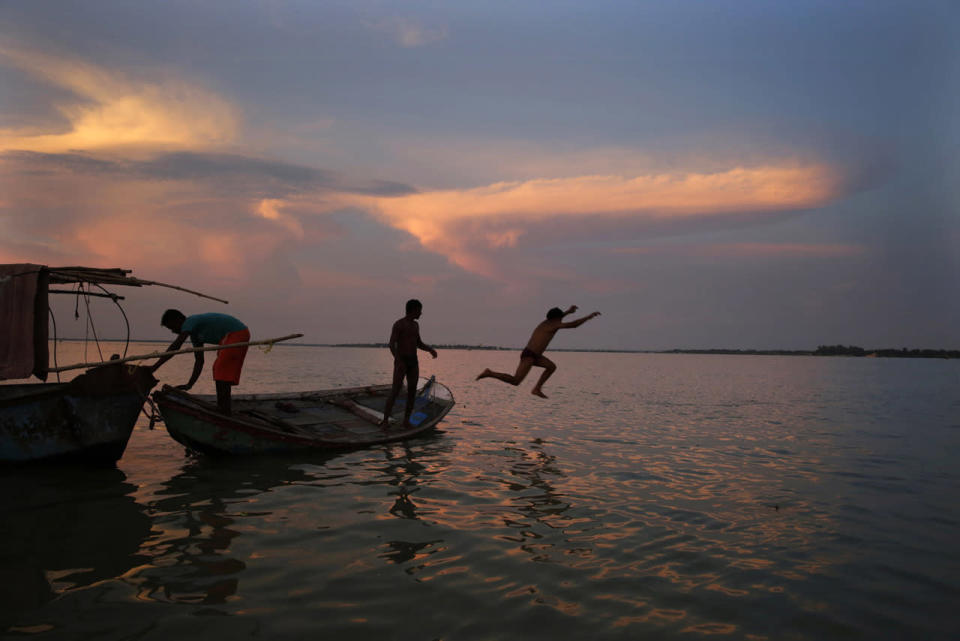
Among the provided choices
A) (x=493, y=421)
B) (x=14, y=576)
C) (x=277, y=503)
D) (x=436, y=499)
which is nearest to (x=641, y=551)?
(x=436, y=499)

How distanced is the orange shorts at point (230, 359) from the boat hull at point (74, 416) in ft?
3.65

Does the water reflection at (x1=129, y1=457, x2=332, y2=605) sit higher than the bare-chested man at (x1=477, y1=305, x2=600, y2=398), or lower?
lower

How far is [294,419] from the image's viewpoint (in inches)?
485

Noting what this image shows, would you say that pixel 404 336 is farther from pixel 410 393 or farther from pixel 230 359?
pixel 230 359

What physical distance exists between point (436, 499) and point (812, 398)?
25.0 meters

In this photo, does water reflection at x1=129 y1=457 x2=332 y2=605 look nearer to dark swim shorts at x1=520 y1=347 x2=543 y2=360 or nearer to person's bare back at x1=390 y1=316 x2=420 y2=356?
person's bare back at x1=390 y1=316 x2=420 y2=356

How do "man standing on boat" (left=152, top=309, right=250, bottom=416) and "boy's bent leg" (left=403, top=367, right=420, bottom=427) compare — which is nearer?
"man standing on boat" (left=152, top=309, right=250, bottom=416)

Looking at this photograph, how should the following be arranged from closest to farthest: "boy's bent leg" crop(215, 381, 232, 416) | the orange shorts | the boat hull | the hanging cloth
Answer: the boat hull → the hanging cloth → the orange shorts → "boy's bent leg" crop(215, 381, 232, 416)

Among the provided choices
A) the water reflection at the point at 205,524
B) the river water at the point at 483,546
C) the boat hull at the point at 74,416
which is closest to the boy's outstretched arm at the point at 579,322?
the river water at the point at 483,546

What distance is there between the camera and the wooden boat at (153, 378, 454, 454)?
936cm

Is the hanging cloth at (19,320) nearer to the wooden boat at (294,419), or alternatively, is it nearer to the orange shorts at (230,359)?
the wooden boat at (294,419)

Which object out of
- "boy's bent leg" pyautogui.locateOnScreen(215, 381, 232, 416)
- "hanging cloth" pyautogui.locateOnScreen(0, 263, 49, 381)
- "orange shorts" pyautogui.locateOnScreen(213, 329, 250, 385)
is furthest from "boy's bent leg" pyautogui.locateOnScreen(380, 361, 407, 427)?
"hanging cloth" pyautogui.locateOnScreen(0, 263, 49, 381)

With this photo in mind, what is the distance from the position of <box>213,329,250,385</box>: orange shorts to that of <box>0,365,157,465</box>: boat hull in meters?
1.11

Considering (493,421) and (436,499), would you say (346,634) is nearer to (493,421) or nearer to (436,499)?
(436,499)
